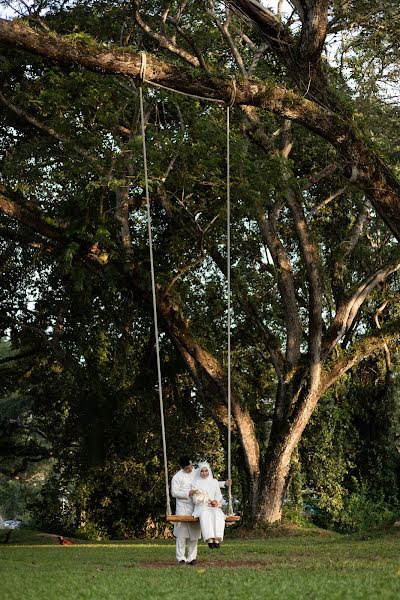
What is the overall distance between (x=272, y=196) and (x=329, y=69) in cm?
305

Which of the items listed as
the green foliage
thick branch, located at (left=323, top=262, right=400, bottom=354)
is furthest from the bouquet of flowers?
the green foliage

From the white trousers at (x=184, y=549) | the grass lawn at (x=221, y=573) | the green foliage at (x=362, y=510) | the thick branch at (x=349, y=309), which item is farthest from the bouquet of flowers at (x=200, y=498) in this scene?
the green foliage at (x=362, y=510)

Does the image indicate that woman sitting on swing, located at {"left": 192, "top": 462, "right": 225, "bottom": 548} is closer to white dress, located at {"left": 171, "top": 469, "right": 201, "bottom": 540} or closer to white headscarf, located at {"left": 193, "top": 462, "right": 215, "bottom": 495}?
white headscarf, located at {"left": 193, "top": 462, "right": 215, "bottom": 495}

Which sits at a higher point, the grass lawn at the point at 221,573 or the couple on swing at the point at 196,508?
the couple on swing at the point at 196,508

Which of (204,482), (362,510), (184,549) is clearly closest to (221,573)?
(184,549)

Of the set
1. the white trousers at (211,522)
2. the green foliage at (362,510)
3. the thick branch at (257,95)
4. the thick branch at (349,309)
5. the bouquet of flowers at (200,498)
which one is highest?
the thick branch at (349,309)

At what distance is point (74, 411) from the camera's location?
100.0 feet

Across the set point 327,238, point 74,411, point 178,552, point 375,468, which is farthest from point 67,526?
point 178,552

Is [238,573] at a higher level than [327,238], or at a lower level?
lower

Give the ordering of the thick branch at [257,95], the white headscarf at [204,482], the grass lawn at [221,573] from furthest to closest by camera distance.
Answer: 1. the white headscarf at [204,482]
2. the thick branch at [257,95]
3. the grass lawn at [221,573]

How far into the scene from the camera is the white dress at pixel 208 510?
14.5m

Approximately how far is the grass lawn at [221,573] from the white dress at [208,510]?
0.45 metres

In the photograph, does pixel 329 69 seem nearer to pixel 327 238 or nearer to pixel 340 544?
pixel 327 238

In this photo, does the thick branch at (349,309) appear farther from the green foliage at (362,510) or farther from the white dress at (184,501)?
the white dress at (184,501)
